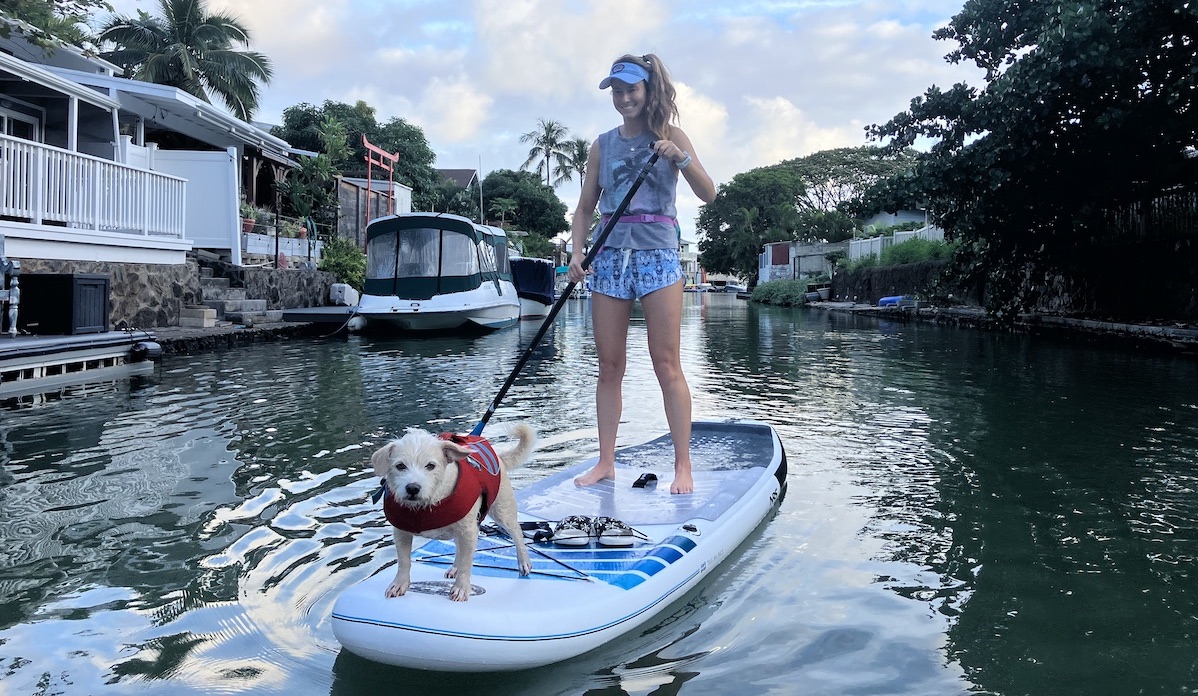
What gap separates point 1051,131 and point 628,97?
14299mm

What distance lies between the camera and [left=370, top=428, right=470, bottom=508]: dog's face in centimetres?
257

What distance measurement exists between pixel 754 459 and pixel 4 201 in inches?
413

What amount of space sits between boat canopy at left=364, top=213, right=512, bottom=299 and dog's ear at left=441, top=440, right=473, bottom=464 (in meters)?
17.7

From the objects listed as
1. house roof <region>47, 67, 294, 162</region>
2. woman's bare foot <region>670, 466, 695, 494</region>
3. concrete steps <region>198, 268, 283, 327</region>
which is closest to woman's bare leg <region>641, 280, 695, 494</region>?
woman's bare foot <region>670, 466, 695, 494</region>

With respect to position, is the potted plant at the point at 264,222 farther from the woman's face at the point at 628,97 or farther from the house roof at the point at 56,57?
the woman's face at the point at 628,97

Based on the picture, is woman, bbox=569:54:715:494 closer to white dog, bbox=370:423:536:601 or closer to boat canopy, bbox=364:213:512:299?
white dog, bbox=370:423:536:601

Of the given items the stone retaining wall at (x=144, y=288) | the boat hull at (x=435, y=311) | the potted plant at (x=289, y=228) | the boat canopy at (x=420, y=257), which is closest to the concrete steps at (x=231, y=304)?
the stone retaining wall at (x=144, y=288)

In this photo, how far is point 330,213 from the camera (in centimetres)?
2781

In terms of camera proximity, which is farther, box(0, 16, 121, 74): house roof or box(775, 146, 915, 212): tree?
box(775, 146, 915, 212): tree

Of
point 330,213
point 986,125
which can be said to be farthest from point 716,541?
point 330,213

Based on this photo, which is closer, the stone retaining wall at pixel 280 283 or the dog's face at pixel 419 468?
the dog's face at pixel 419 468

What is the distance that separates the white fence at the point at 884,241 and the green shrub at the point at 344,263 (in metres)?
18.5

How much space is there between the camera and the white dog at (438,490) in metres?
2.61

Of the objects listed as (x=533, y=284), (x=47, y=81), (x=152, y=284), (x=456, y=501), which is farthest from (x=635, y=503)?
(x=533, y=284)
